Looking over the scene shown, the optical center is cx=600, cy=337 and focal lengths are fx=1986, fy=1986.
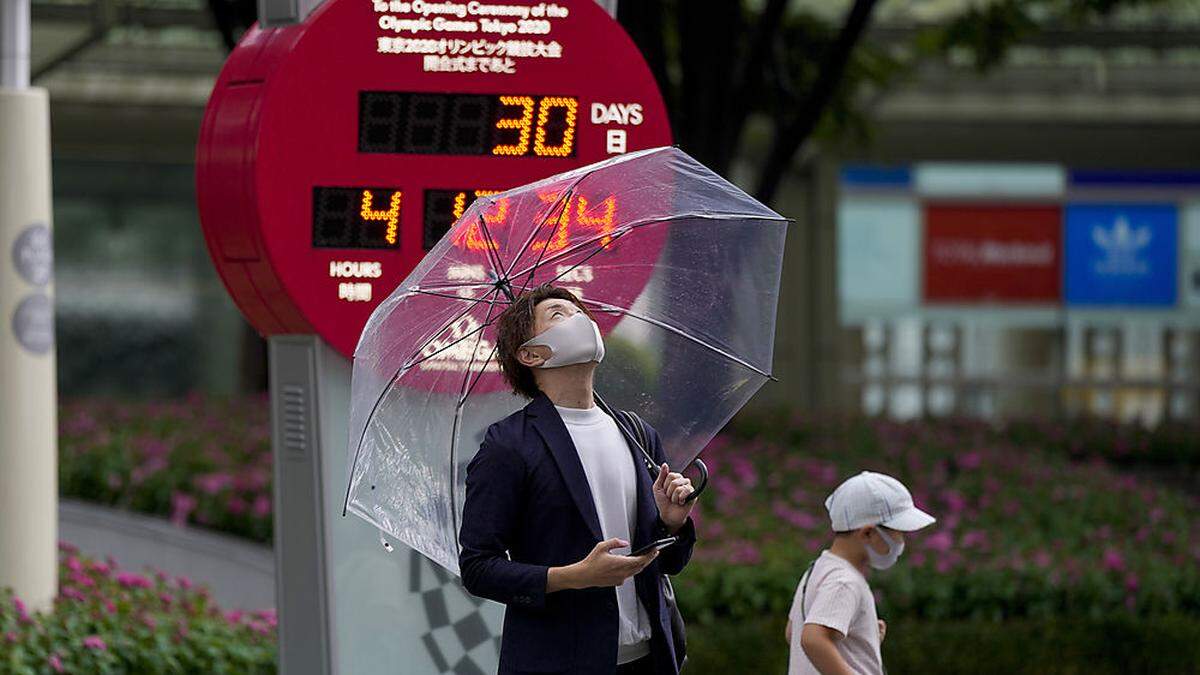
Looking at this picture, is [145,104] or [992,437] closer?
[992,437]

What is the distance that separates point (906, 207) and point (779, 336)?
94.4 inches

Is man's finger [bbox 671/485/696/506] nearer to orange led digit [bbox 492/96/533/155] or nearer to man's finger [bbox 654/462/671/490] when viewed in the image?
man's finger [bbox 654/462/671/490]

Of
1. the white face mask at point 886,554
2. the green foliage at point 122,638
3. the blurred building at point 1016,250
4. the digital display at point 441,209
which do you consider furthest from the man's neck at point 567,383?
the blurred building at point 1016,250

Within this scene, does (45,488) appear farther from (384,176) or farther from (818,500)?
(818,500)

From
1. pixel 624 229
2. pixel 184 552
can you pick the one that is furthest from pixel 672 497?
pixel 184 552

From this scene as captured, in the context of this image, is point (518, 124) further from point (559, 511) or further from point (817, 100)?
point (817, 100)

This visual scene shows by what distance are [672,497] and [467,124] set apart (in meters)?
2.18

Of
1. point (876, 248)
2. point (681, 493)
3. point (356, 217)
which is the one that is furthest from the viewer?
point (876, 248)

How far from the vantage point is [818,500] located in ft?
42.1

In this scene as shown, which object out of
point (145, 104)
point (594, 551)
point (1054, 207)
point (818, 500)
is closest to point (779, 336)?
point (1054, 207)

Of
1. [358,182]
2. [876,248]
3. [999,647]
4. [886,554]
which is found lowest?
[999,647]

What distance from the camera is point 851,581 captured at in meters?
4.97

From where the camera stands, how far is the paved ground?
11.2 meters

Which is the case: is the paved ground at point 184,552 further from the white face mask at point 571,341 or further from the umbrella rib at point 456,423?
the white face mask at point 571,341
